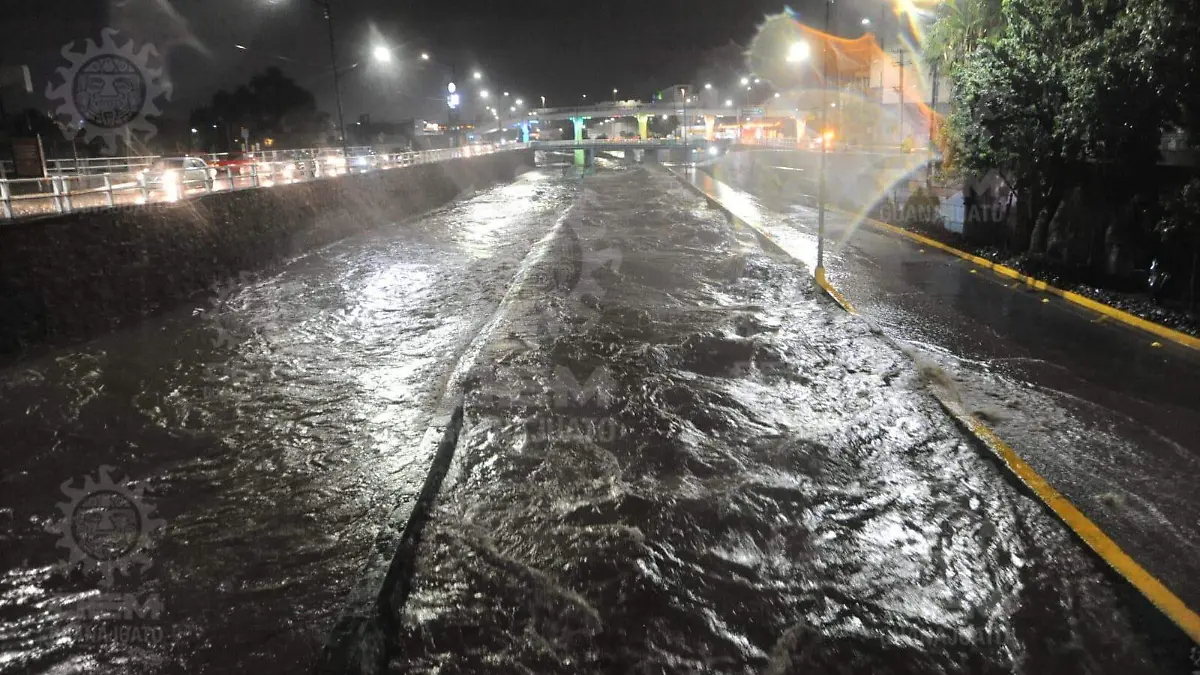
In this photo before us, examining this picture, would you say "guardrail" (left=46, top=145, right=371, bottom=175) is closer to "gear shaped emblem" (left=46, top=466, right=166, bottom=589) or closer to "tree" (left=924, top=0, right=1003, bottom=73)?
"gear shaped emblem" (left=46, top=466, right=166, bottom=589)

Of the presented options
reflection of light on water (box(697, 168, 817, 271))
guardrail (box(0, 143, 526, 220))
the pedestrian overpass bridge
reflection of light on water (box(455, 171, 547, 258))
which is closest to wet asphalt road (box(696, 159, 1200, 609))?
reflection of light on water (box(697, 168, 817, 271))

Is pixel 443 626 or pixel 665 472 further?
pixel 665 472

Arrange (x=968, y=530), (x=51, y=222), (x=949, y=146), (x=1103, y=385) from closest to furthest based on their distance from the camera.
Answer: (x=968, y=530), (x=1103, y=385), (x=51, y=222), (x=949, y=146)

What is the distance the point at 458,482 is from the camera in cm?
699

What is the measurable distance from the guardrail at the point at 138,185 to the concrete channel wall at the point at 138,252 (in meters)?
0.49

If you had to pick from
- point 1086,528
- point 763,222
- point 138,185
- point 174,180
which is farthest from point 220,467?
point 763,222

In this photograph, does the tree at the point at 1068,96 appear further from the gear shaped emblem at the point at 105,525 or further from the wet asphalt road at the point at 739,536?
the gear shaped emblem at the point at 105,525

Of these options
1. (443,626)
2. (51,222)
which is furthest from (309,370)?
(443,626)

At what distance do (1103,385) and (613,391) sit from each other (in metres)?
5.86

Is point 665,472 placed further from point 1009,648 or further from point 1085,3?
point 1085,3

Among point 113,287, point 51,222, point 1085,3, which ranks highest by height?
point 1085,3

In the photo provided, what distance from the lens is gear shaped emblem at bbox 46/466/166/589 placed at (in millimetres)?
6070

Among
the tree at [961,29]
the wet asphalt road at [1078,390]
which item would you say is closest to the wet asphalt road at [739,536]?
the wet asphalt road at [1078,390]

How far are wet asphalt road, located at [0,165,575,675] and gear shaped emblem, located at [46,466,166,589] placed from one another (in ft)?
0.09
